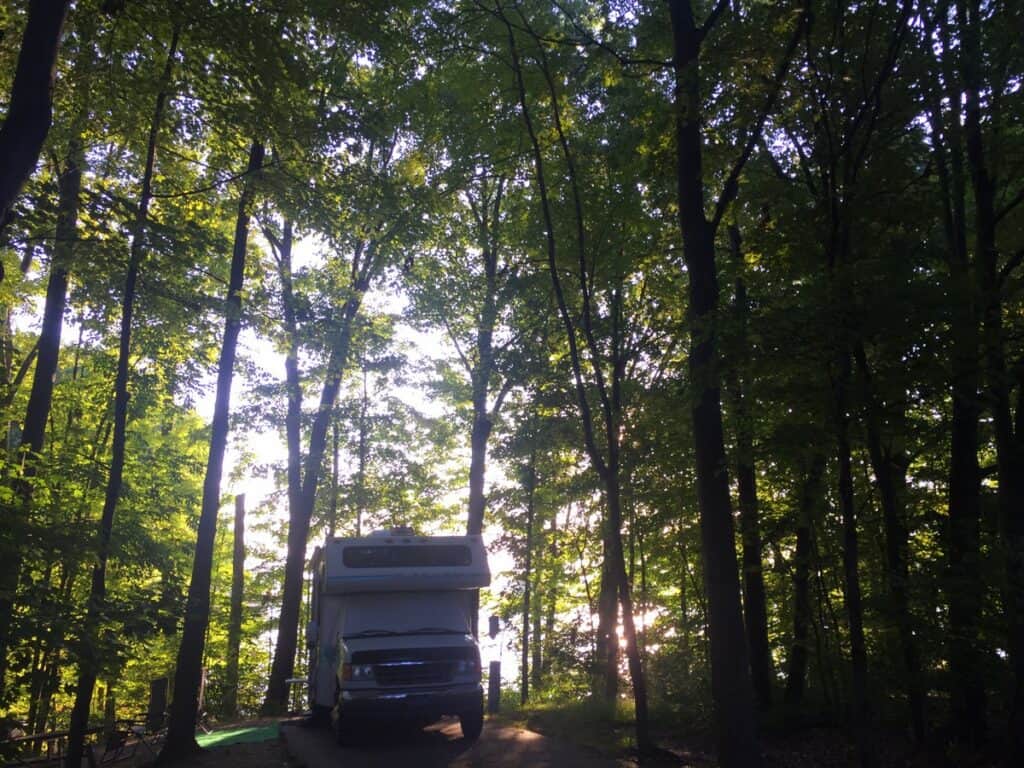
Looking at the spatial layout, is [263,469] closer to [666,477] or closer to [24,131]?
[666,477]

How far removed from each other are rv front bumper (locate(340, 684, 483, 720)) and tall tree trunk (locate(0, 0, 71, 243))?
7609 mm

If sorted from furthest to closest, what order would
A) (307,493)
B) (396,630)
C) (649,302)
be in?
(307,493), (649,302), (396,630)

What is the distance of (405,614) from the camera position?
457 inches

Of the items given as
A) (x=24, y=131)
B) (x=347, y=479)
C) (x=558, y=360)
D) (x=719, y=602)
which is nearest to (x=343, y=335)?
(x=558, y=360)

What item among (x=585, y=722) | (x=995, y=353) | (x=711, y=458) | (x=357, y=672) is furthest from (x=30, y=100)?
(x=585, y=722)

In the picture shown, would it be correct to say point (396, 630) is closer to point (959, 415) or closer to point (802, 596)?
point (802, 596)

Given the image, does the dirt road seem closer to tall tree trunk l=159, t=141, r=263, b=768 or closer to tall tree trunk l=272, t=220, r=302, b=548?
tall tree trunk l=159, t=141, r=263, b=768

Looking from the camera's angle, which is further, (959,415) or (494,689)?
(494,689)

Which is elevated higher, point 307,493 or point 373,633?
point 307,493

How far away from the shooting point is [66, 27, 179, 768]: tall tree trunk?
8.45 metres

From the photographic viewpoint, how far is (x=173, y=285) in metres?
12.5

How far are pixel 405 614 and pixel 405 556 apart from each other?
93cm

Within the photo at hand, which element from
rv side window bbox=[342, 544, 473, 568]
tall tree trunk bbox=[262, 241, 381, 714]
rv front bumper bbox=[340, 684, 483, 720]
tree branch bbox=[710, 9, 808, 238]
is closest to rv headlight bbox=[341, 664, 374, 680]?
rv front bumper bbox=[340, 684, 483, 720]

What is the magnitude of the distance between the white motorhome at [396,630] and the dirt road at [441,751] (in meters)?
0.38
